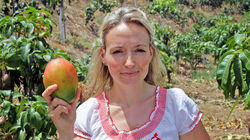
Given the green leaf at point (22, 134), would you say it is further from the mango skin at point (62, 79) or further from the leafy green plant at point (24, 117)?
the mango skin at point (62, 79)

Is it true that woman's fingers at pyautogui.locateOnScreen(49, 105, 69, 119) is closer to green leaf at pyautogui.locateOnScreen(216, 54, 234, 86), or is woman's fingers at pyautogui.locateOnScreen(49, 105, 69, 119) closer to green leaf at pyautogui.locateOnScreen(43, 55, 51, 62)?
green leaf at pyautogui.locateOnScreen(43, 55, 51, 62)

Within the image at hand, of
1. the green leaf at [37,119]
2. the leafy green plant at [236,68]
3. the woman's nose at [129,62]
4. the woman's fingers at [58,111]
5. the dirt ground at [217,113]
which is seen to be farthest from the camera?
the dirt ground at [217,113]

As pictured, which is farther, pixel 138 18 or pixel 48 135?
pixel 48 135

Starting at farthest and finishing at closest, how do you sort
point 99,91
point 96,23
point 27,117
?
point 96,23 < point 27,117 < point 99,91

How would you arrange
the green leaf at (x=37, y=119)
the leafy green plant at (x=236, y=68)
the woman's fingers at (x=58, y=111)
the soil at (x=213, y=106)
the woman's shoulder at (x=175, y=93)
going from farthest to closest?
the soil at (x=213, y=106)
the leafy green plant at (x=236, y=68)
the green leaf at (x=37, y=119)
the woman's shoulder at (x=175, y=93)
the woman's fingers at (x=58, y=111)

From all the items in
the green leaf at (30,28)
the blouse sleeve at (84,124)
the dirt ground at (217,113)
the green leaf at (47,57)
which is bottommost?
the dirt ground at (217,113)

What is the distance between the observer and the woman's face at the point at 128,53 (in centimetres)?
127

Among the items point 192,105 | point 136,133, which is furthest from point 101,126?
point 192,105

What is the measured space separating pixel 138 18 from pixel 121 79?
327 millimetres

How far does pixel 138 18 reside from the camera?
4.44 feet

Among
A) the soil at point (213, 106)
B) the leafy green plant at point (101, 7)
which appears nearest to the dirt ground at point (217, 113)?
the soil at point (213, 106)

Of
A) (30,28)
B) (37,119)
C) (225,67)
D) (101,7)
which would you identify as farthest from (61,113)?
(101,7)

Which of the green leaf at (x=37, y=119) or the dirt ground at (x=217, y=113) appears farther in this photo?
the dirt ground at (x=217, y=113)

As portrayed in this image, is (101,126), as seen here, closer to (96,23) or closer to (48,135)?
(48,135)
